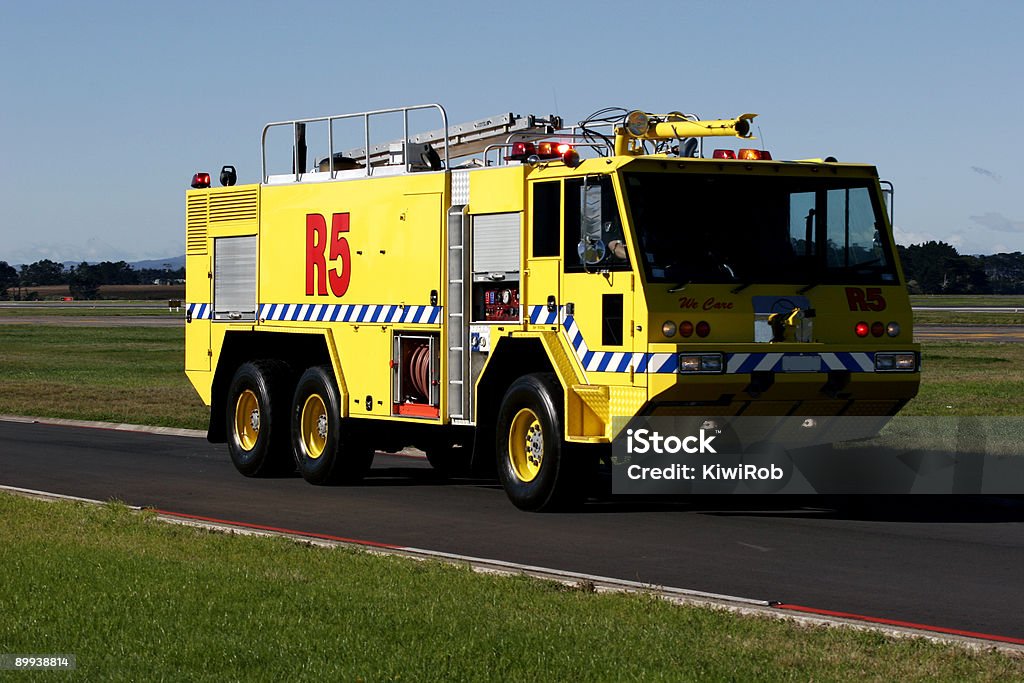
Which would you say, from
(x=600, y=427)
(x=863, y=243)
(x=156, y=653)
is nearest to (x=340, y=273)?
(x=600, y=427)

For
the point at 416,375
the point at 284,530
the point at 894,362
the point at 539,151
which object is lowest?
the point at 284,530

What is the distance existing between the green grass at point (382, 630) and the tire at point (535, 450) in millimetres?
3297

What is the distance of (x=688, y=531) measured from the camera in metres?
13.4

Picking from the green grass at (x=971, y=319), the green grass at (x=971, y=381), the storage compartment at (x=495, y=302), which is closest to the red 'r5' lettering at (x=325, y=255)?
the storage compartment at (x=495, y=302)

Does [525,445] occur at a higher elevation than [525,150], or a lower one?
lower

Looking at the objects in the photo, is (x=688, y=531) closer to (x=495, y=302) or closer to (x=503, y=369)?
(x=503, y=369)

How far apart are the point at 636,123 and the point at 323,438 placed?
17.0ft

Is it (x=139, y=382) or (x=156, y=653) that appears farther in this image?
(x=139, y=382)

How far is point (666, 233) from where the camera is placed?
549 inches

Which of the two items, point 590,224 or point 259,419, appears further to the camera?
point 259,419

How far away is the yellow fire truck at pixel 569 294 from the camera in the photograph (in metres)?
13.8

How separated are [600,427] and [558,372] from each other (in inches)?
24.4

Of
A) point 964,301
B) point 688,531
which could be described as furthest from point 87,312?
point 688,531

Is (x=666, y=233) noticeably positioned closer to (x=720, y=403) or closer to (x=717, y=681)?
(x=720, y=403)
